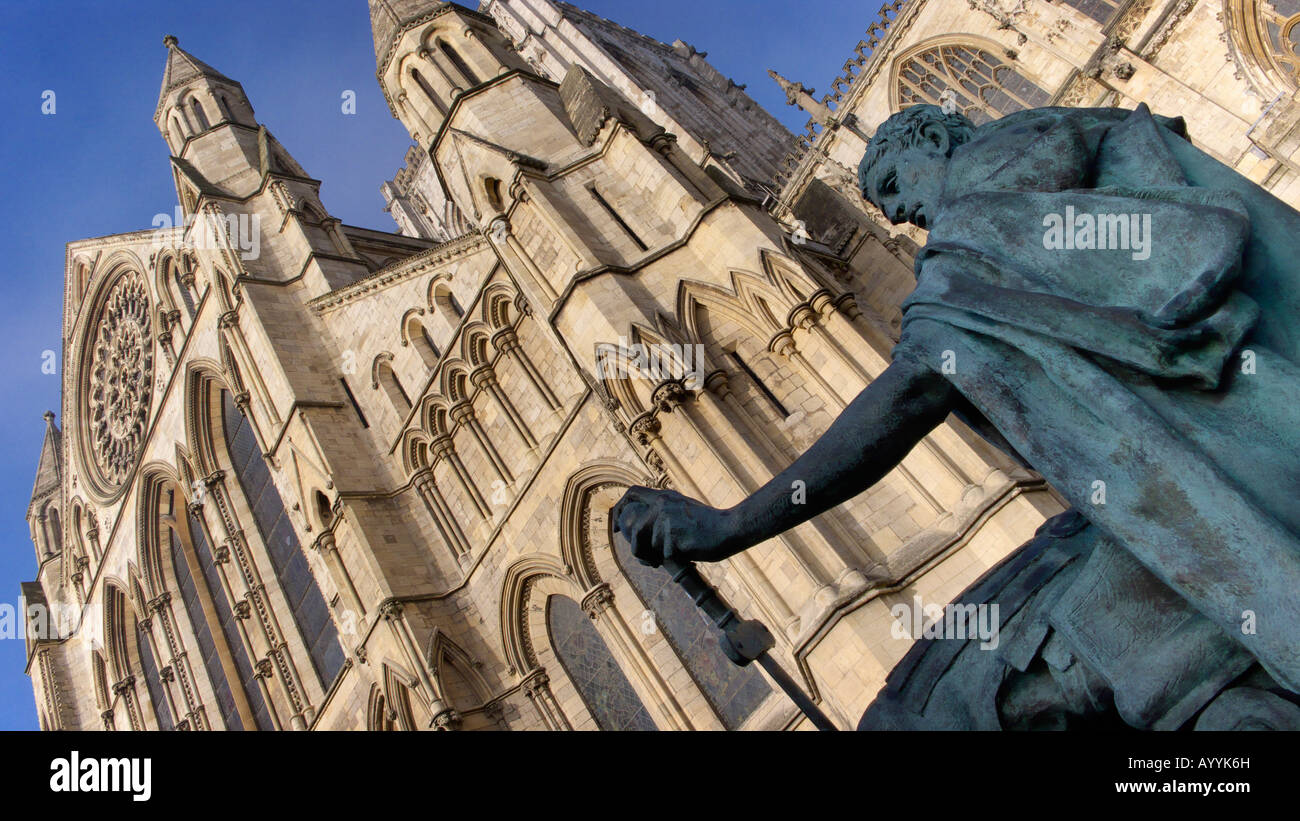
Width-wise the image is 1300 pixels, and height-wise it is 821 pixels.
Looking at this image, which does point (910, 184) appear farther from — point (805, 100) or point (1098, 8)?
point (805, 100)

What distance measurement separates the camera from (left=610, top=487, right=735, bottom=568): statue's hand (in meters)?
2.41

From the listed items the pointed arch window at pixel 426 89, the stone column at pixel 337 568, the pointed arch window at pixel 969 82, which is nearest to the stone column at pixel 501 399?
the stone column at pixel 337 568

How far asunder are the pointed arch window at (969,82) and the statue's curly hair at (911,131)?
21.2 meters

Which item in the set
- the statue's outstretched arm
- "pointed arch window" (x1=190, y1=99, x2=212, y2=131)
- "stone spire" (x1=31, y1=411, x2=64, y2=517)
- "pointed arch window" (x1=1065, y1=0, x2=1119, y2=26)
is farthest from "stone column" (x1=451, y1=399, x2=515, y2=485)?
"stone spire" (x1=31, y1=411, x2=64, y2=517)

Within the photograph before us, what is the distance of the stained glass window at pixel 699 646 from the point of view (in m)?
9.85

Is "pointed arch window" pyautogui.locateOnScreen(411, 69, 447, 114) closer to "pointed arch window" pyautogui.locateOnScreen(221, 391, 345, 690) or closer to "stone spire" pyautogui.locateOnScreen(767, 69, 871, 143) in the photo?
"pointed arch window" pyautogui.locateOnScreen(221, 391, 345, 690)

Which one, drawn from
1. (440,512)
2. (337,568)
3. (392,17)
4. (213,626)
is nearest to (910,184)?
(440,512)

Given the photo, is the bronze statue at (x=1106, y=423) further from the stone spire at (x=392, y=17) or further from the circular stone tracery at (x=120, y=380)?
the circular stone tracery at (x=120, y=380)

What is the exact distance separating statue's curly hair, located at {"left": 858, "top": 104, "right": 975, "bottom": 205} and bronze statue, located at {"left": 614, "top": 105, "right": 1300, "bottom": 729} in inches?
6.2

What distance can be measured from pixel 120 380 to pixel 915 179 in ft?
86.7

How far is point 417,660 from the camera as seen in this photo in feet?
38.9

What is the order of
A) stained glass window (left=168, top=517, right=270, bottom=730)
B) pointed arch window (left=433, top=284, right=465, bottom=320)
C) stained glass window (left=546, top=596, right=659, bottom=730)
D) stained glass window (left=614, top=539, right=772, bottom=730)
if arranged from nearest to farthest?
stained glass window (left=614, top=539, right=772, bottom=730) → stained glass window (left=546, top=596, right=659, bottom=730) → pointed arch window (left=433, top=284, right=465, bottom=320) → stained glass window (left=168, top=517, right=270, bottom=730)

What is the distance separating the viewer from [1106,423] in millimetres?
1974
